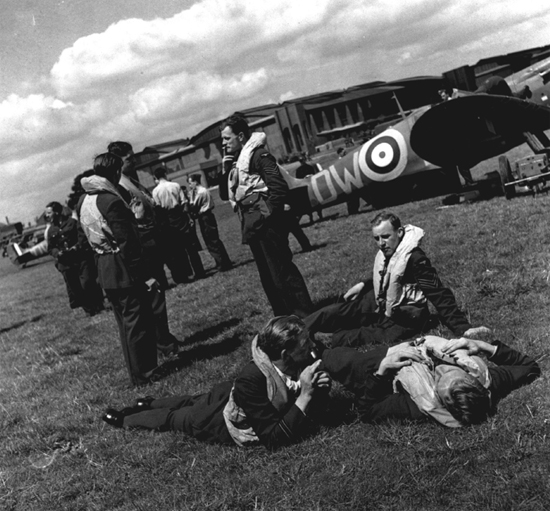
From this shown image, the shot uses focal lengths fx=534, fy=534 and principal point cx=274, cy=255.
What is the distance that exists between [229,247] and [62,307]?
4503 millimetres

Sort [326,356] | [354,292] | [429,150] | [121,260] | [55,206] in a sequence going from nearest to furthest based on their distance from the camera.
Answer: [326,356] < [121,260] < [354,292] < [55,206] < [429,150]

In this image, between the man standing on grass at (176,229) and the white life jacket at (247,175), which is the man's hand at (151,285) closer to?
the white life jacket at (247,175)

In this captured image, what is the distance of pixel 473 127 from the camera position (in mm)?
11922

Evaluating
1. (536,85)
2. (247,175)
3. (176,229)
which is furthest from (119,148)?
(536,85)

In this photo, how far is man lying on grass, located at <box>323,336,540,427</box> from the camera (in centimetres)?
309

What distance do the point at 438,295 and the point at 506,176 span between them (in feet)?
21.8

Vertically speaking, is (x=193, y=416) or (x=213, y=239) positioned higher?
(x=213, y=239)

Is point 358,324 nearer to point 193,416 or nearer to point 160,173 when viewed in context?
point 193,416

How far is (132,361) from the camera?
515cm

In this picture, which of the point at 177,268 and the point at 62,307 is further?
the point at 62,307

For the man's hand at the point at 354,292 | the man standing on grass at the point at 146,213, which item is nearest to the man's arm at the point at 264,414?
the man's hand at the point at 354,292

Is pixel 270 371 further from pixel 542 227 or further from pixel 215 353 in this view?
pixel 542 227

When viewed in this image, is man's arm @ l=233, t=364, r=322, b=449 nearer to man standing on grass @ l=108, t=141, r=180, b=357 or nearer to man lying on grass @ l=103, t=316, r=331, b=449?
man lying on grass @ l=103, t=316, r=331, b=449

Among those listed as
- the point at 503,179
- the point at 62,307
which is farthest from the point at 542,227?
the point at 62,307
